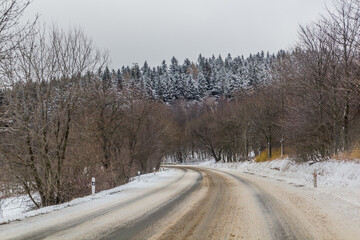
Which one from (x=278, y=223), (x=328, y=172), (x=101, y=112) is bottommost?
(x=278, y=223)

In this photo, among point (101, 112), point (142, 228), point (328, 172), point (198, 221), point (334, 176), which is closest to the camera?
point (142, 228)

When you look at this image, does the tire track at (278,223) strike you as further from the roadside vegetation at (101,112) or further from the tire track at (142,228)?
the roadside vegetation at (101,112)

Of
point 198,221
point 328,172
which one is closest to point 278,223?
point 198,221

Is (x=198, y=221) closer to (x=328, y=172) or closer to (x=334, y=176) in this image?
(x=334, y=176)

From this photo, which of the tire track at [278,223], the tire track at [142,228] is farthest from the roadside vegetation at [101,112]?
the tire track at [278,223]

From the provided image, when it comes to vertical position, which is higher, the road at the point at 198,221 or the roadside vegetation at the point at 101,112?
the roadside vegetation at the point at 101,112

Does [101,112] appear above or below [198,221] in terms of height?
above

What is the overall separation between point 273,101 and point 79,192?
27.5 meters

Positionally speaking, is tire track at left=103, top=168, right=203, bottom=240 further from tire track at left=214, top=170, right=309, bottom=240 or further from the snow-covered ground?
the snow-covered ground

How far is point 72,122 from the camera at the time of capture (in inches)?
525

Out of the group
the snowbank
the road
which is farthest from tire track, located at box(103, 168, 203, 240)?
the snowbank

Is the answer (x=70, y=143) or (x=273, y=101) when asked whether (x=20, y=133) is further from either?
(x=273, y=101)

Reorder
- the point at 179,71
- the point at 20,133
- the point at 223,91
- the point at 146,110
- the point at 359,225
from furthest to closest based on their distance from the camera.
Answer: the point at 179,71 < the point at 223,91 < the point at 146,110 < the point at 20,133 < the point at 359,225

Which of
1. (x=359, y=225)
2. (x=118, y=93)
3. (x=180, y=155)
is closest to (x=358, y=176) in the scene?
(x=359, y=225)
